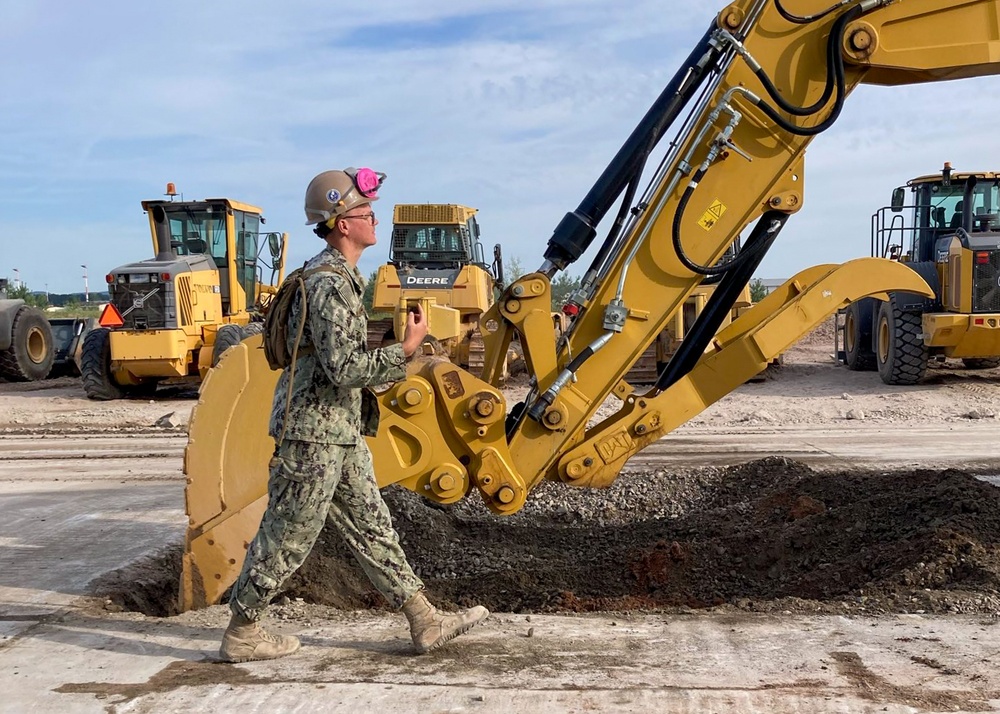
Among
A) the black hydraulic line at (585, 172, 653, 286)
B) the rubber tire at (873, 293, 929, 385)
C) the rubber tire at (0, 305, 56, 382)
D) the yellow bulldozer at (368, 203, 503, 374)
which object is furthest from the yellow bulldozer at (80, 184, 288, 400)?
the black hydraulic line at (585, 172, 653, 286)

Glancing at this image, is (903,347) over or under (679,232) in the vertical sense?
under

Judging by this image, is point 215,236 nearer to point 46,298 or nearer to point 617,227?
point 617,227

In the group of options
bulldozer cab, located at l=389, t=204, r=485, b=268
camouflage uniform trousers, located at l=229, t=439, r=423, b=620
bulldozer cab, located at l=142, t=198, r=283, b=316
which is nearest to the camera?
camouflage uniform trousers, located at l=229, t=439, r=423, b=620

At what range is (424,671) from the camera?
13.2 feet

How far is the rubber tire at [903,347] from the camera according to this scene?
15055 millimetres

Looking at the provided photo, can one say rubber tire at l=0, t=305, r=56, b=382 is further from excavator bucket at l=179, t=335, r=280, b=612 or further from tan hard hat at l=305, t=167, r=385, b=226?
tan hard hat at l=305, t=167, r=385, b=226

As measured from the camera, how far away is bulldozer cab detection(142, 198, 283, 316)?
1623 centimetres

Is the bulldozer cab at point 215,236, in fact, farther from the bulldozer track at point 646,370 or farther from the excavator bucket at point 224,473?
the excavator bucket at point 224,473

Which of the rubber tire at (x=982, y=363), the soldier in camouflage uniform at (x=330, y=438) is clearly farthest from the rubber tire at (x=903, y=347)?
the soldier in camouflage uniform at (x=330, y=438)

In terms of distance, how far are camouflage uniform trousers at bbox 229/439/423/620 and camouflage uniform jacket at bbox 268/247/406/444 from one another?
0.28ft

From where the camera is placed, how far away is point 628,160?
5.11 m

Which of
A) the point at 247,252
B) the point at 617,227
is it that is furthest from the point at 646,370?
the point at 617,227

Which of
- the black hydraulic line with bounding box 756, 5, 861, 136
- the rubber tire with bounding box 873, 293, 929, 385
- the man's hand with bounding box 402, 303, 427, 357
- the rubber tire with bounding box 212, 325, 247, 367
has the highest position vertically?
the black hydraulic line with bounding box 756, 5, 861, 136

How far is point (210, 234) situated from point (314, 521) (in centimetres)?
1332
